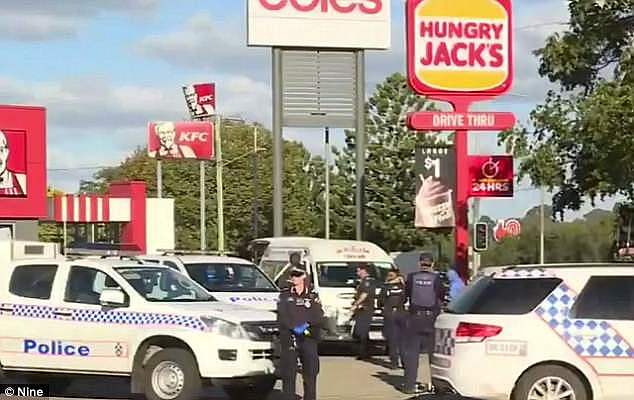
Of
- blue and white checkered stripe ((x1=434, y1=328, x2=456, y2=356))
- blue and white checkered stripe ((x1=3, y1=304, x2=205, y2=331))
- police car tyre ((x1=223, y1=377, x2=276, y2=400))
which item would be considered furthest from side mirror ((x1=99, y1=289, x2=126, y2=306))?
blue and white checkered stripe ((x1=434, y1=328, x2=456, y2=356))

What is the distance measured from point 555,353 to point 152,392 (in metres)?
4.81

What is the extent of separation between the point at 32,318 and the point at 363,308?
7.10 m

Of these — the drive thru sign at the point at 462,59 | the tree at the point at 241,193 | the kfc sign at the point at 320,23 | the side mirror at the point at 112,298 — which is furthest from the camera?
the tree at the point at 241,193

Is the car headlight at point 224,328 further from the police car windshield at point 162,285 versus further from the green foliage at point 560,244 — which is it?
the green foliage at point 560,244

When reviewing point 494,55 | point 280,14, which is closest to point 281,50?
point 280,14

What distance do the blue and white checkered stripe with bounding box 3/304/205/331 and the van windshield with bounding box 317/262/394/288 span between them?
7873 millimetres

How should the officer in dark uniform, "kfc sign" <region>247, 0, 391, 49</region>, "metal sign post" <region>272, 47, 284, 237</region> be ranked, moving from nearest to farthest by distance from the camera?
the officer in dark uniform
"metal sign post" <region>272, 47, 284, 237</region>
"kfc sign" <region>247, 0, 391, 49</region>

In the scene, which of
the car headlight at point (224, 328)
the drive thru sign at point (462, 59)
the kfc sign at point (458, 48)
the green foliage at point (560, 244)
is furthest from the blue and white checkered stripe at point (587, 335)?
the green foliage at point (560, 244)

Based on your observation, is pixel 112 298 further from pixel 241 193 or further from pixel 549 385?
pixel 241 193

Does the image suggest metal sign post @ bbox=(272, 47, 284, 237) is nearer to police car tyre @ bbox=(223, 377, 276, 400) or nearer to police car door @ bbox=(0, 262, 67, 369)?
police car tyre @ bbox=(223, 377, 276, 400)

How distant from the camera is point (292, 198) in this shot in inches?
3179

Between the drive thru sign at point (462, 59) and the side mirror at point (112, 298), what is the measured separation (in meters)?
8.65

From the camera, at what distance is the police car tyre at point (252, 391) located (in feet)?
47.5

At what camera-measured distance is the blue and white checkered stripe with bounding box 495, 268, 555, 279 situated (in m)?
12.0
